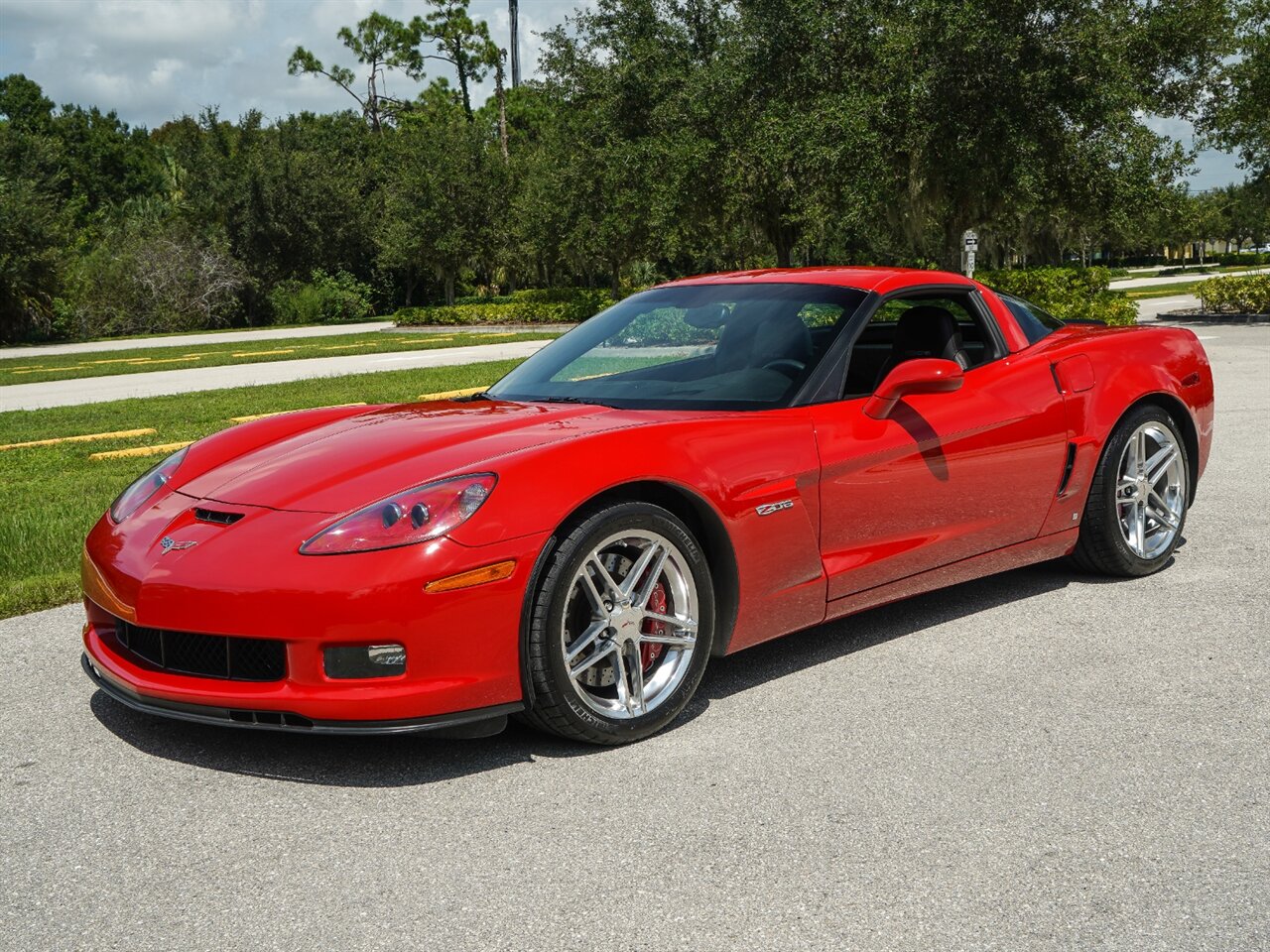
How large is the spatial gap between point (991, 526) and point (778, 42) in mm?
21649

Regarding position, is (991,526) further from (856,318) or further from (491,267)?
(491,267)

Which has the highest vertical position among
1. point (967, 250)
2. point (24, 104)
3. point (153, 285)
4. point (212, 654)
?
point (24, 104)

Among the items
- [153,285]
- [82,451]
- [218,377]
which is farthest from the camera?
[153,285]

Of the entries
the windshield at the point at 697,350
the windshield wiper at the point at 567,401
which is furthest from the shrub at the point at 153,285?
the windshield wiper at the point at 567,401

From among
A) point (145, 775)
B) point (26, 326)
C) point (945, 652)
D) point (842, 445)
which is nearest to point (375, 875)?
point (145, 775)

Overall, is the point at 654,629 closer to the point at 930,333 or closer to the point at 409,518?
the point at 409,518

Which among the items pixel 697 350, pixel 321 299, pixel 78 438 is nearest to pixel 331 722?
pixel 697 350

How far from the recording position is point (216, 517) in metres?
3.73

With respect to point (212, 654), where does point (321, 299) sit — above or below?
above

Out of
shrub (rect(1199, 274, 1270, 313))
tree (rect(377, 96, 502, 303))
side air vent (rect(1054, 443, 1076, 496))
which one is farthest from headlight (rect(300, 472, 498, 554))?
tree (rect(377, 96, 502, 303))

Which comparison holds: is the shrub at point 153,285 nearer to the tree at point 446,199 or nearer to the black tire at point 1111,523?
the tree at point 446,199

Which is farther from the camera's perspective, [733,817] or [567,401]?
[567,401]

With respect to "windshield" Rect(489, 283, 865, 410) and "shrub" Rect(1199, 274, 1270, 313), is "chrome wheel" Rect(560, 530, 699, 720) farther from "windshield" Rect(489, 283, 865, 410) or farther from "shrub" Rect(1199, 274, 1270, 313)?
"shrub" Rect(1199, 274, 1270, 313)

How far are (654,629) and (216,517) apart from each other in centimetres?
132
